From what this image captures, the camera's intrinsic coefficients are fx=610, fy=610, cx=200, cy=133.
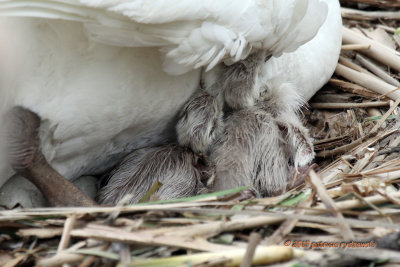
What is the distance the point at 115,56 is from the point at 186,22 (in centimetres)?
28

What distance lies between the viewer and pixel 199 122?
7.02 ft

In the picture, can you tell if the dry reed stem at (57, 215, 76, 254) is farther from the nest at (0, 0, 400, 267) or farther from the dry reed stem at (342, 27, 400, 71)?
the dry reed stem at (342, 27, 400, 71)

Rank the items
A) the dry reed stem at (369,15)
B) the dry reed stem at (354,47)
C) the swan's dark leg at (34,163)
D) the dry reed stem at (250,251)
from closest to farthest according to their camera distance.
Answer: the dry reed stem at (250,251), the swan's dark leg at (34,163), the dry reed stem at (354,47), the dry reed stem at (369,15)

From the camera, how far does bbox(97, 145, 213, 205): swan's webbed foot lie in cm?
208

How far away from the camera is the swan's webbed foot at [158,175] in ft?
6.81

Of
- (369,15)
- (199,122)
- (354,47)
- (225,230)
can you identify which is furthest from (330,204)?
(369,15)

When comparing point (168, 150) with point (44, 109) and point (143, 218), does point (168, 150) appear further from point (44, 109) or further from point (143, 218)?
point (143, 218)

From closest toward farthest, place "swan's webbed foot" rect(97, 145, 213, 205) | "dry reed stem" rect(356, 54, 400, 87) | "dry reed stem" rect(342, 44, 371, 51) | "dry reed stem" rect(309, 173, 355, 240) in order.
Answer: "dry reed stem" rect(309, 173, 355, 240) < "swan's webbed foot" rect(97, 145, 213, 205) < "dry reed stem" rect(356, 54, 400, 87) < "dry reed stem" rect(342, 44, 371, 51)

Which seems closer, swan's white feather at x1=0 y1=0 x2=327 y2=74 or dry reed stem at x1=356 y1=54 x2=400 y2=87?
swan's white feather at x1=0 y1=0 x2=327 y2=74

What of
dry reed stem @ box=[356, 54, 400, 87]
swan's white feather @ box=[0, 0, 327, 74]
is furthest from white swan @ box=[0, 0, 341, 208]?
dry reed stem @ box=[356, 54, 400, 87]

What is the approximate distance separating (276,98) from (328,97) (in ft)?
1.67

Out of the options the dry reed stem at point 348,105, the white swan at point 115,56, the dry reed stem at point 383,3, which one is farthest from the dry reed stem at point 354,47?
the white swan at point 115,56
